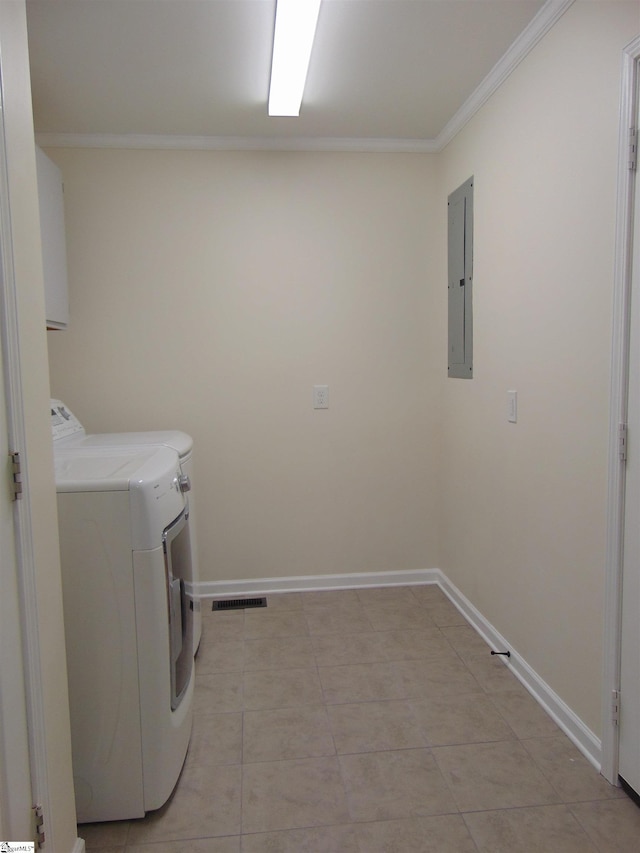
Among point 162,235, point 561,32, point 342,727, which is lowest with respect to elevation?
point 342,727

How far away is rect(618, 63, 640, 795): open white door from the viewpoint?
166 centimetres

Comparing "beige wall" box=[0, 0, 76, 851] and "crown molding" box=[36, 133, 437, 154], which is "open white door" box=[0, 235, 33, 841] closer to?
"beige wall" box=[0, 0, 76, 851]

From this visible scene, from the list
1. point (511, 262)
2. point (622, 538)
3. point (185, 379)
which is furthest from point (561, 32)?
point (185, 379)

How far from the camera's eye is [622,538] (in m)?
1.75

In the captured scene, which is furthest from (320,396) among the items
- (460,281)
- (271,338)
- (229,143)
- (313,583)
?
(229,143)

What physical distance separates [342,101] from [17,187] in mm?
1873

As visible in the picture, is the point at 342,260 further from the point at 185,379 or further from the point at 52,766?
the point at 52,766

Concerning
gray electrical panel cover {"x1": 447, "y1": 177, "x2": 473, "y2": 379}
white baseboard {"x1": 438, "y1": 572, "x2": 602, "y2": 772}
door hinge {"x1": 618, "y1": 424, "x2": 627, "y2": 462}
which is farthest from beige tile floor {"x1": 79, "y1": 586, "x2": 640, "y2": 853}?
gray electrical panel cover {"x1": 447, "y1": 177, "x2": 473, "y2": 379}

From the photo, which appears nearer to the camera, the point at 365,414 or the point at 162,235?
the point at 162,235

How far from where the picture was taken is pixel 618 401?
1.73 m

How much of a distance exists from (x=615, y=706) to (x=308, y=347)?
2211 millimetres

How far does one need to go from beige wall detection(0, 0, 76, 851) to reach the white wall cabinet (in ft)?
4.29

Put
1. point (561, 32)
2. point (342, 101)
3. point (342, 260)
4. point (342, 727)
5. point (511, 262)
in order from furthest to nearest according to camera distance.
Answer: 1. point (342, 260)
2. point (342, 101)
3. point (511, 262)
4. point (342, 727)
5. point (561, 32)

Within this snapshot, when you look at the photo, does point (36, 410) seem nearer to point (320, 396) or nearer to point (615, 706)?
point (615, 706)
